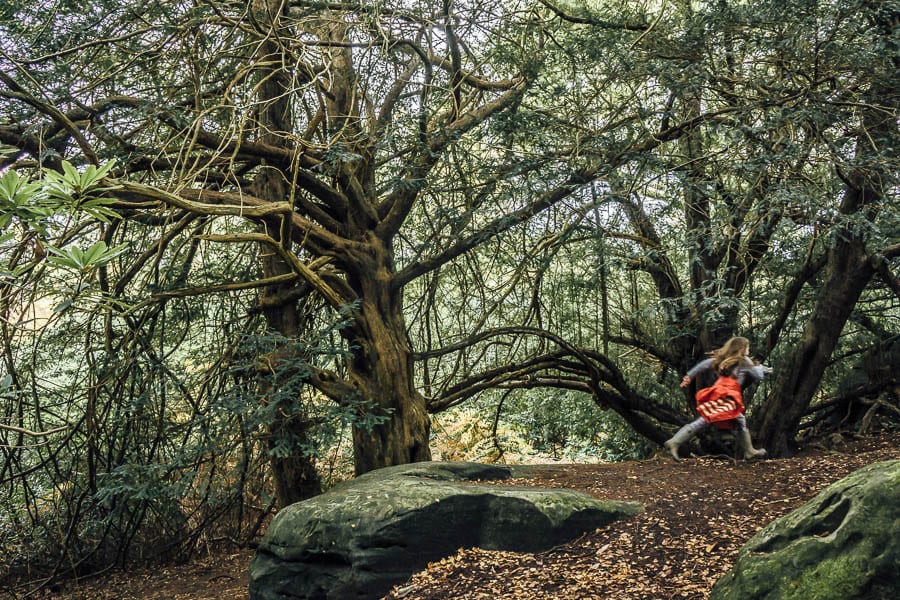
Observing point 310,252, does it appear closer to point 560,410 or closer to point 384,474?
point 384,474

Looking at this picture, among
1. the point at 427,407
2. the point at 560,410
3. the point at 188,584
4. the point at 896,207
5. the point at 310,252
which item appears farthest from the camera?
the point at 560,410

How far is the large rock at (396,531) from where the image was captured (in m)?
4.43

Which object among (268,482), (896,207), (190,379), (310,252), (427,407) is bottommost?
(268,482)

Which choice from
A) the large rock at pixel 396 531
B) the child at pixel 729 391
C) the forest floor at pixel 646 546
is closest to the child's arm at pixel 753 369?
the child at pixel 729 391

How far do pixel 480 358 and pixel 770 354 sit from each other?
304cm

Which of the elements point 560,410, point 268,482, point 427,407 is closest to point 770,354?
point 560,410

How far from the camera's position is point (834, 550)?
2533 millimetres

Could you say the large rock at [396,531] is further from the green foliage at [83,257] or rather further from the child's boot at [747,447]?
the green foliage at [83,257]

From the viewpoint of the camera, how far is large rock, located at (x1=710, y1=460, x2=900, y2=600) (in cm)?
239

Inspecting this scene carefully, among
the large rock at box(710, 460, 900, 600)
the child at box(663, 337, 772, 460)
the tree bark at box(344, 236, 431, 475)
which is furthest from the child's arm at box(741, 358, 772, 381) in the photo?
the large rock at box(710, 460, 900, 600)

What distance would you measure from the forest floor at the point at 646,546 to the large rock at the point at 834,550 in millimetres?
792

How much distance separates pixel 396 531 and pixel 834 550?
8.45 ft

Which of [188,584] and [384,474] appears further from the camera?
[188,584]

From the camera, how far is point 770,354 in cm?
775
